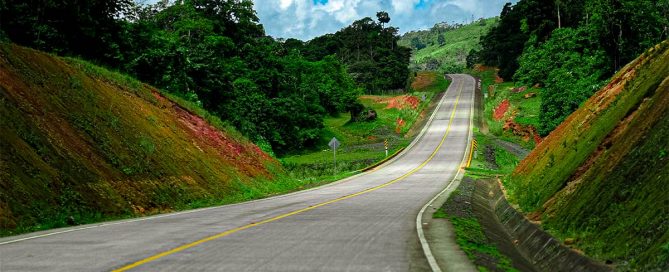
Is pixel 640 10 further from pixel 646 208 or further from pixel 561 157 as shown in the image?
pixel 646 208

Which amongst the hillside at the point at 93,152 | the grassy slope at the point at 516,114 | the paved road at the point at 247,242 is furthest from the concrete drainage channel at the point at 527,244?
the grassy slope at the point at 516,114

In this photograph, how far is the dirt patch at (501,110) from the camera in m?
74.0

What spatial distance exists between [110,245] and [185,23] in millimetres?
65643

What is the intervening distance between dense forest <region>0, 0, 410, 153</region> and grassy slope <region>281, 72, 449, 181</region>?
9.79 ft

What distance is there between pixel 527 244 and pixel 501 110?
65.7 m

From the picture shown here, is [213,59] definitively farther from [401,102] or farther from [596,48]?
[401,102]

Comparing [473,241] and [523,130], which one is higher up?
[473,241]

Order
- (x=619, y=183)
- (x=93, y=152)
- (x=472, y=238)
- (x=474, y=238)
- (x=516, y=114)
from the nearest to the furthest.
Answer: (x=619, y=183)
(x=472, y=238)
(x=474, y=238)
(x=93, y=152)
(x=516, y=114)

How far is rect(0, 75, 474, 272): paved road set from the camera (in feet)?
27.7

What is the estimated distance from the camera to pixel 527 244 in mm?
13250

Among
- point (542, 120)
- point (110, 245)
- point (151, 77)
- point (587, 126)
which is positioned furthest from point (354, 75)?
point (110, 245)

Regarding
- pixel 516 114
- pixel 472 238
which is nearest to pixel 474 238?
pixel 472 238

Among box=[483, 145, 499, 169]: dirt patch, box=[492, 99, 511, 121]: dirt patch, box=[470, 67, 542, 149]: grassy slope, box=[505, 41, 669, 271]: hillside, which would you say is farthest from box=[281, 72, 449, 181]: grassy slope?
box=[505, 41, 669, 271]: hillside

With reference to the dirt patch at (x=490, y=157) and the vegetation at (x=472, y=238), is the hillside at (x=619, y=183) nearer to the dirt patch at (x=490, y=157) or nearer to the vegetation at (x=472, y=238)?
the vegetation at (x=472, y=238)
